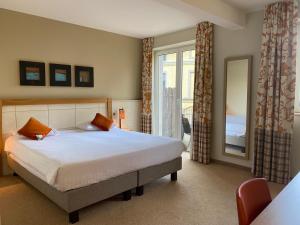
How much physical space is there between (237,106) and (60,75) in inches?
131

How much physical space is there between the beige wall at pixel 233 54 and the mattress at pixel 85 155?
1.24m

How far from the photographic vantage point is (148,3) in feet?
11.4

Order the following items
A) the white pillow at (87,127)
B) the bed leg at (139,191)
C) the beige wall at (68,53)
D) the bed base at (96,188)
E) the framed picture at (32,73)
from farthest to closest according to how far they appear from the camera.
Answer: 1. the white pillow at (87,127)
2. the framed picture at (32,73)
3. the beige wall at (68,53)
4. the bed leg at (139,191)
5. the bed base at (96,188)

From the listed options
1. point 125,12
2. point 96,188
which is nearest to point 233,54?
point 125,12

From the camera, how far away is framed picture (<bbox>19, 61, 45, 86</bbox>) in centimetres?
396

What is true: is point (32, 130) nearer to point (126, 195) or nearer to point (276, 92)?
point (126, 195)

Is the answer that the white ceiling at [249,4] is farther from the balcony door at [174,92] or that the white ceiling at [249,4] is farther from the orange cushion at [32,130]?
the orange cushion at [32,130]

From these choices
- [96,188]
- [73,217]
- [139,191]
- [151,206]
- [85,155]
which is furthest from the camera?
[139,191]

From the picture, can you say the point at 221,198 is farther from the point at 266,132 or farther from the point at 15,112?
the point at 15,112

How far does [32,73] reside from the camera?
13.3ft

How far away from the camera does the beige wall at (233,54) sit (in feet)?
12.4

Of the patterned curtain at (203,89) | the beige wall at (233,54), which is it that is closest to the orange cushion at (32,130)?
the patterned curtain at (203,89)

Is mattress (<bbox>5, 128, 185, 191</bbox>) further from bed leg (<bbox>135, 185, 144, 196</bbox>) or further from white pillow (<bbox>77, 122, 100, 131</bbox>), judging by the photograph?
white pillow (<bbox>77, 122, 100, 131</bbox>)

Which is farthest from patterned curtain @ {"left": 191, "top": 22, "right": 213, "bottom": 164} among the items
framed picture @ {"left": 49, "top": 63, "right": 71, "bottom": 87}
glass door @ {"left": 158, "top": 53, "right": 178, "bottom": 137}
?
framed picture @ {"left": 49, "top": 63, "right": 71, "bottom": 87}
